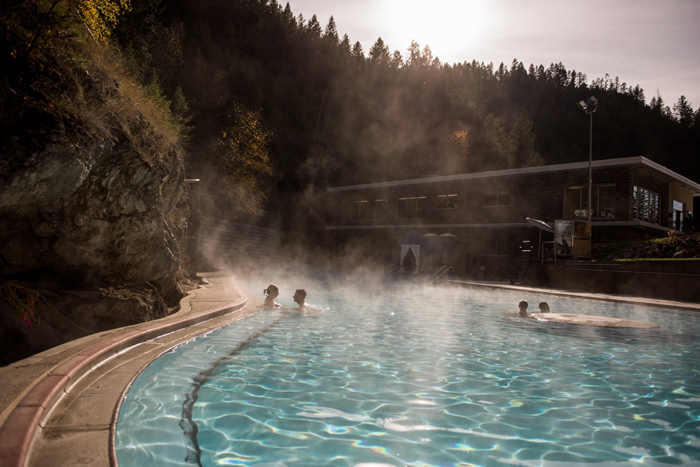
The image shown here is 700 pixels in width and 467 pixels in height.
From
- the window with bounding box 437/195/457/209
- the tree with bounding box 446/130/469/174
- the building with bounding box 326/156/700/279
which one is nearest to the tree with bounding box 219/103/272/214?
the building with bounding box 326/156/700/279

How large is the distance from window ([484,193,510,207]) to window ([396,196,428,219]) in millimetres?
4788

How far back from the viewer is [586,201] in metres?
24.9

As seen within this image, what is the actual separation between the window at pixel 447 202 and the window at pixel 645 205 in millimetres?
10593

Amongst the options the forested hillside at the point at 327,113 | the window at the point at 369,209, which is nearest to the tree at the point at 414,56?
the forested hillside at the point at 327,113

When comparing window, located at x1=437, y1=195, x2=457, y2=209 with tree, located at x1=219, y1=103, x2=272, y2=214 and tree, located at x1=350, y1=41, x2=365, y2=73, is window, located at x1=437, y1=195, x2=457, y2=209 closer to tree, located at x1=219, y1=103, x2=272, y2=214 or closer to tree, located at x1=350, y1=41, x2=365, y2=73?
tree, located at x1=219, y1=103, x2=272, y2=214

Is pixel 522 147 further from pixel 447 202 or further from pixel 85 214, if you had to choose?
pixel 85 214

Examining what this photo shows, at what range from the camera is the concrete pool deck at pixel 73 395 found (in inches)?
102

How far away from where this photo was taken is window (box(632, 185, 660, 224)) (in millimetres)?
23866

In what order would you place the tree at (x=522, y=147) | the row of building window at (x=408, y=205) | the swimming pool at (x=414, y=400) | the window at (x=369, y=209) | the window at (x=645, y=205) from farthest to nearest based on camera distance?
the tree at (x=522, y=147)
the window at (x=369, y=209)
the row of building window at (x=408, y=205)
the window at (x=645, y=205)
the swimming pool at (x=414, y=400)

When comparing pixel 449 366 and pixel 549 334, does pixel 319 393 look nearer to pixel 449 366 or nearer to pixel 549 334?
pixel 449 366

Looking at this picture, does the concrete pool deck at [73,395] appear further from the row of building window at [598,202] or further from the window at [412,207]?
the window at [412,207]

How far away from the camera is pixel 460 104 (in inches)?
2778

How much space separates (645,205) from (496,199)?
27.1ft

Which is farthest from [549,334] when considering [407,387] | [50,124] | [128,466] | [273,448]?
[50,124]
